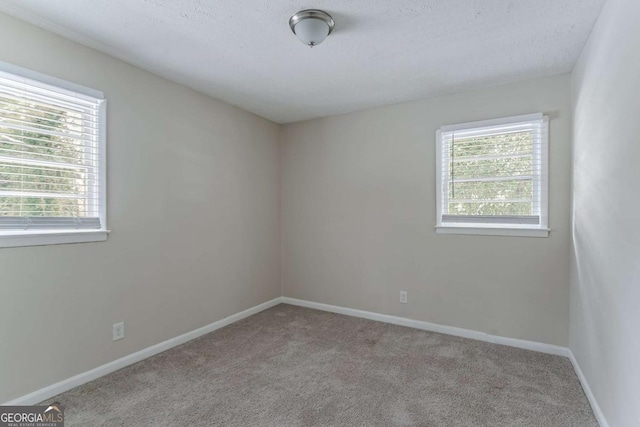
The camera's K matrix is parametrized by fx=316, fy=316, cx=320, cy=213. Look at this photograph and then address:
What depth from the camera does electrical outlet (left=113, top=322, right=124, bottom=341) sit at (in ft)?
7.95

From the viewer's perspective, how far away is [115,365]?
242 cm

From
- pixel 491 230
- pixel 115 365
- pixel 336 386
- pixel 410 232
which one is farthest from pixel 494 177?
pixel 115 365

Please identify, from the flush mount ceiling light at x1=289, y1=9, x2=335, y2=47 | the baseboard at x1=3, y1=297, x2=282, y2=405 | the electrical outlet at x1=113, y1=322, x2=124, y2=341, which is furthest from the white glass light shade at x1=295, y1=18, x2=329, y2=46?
the baseboard at x1=3, y1=297, x2=282, y2=405

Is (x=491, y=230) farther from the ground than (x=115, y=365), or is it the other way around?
(x=491, y=230)

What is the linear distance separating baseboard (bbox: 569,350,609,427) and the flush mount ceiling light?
2758 millimetres

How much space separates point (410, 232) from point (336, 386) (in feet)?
5.73

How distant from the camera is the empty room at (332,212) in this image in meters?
1.87

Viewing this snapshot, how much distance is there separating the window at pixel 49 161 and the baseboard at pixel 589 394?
3403mm

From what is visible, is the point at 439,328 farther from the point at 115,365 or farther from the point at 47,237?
the point at 47,237

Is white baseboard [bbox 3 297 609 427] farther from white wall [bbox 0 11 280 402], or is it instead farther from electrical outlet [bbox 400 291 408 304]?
electrical outlet [bbox 400 291 408 304]

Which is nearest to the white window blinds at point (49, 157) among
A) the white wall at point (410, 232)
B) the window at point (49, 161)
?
the window at point (49, 161)

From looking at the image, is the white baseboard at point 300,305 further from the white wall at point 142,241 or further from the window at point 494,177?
the window at point 494,177

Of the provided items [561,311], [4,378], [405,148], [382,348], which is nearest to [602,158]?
[561,311]

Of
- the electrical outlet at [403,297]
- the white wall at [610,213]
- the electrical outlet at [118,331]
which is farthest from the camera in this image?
the electrical outlet at [403,297]
